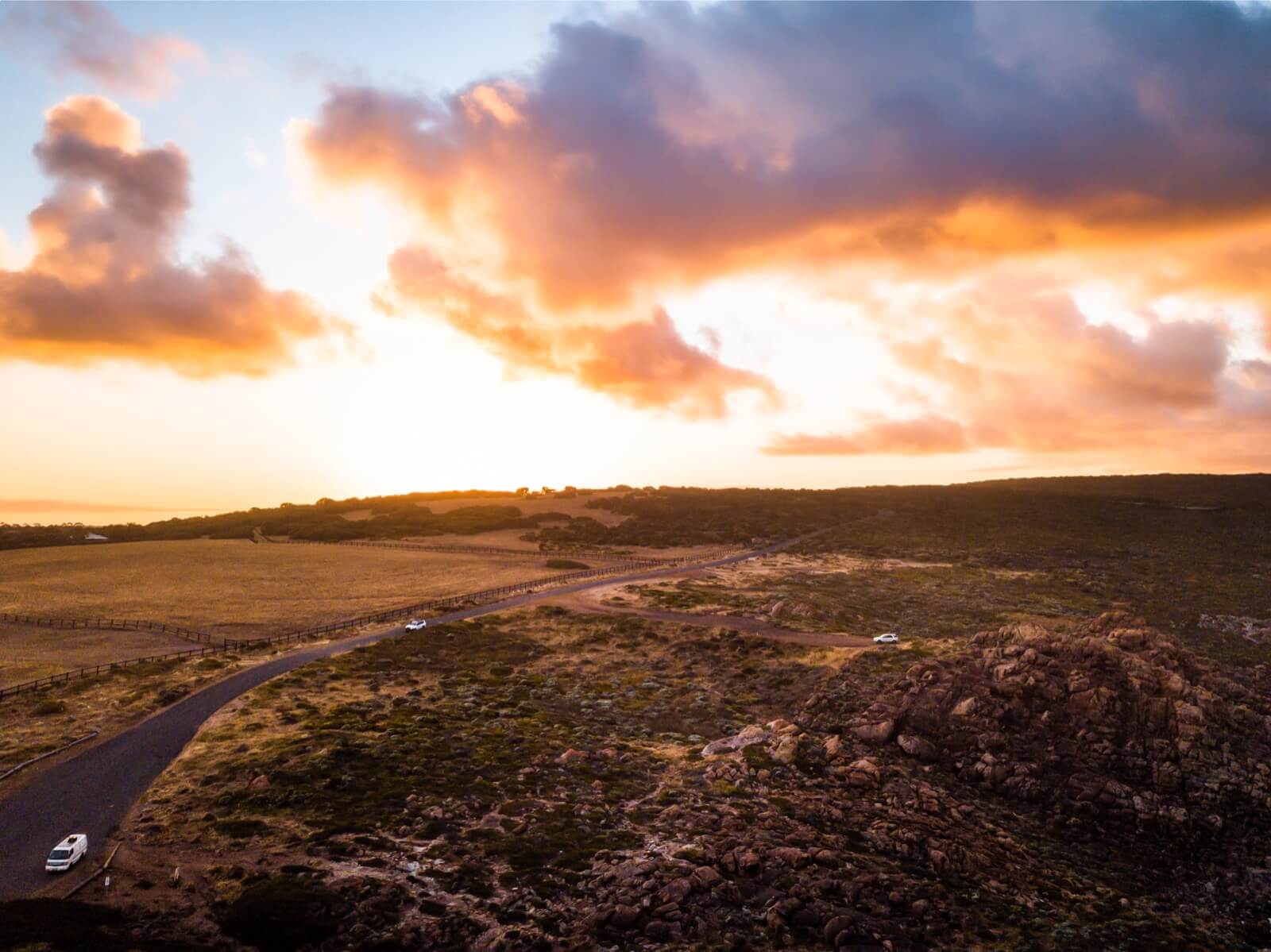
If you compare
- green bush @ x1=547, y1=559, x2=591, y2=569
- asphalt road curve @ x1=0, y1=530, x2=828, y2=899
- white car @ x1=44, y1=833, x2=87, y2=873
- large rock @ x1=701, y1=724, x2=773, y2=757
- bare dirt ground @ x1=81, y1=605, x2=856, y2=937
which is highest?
green bush @ x1=547, y1=559, x2=591, y2=569

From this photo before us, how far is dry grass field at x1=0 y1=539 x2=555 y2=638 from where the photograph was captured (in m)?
75.2

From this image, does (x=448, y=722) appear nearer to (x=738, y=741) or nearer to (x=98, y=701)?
(x=738, y=741)

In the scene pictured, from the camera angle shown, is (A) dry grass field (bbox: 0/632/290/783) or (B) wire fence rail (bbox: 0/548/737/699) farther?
(B) wire fence rail (bbox: 0/548/737/699)

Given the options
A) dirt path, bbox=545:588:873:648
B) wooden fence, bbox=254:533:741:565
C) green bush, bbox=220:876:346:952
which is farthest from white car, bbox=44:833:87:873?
wooden fence, bbox=254:533:741:565

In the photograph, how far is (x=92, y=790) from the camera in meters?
32.4

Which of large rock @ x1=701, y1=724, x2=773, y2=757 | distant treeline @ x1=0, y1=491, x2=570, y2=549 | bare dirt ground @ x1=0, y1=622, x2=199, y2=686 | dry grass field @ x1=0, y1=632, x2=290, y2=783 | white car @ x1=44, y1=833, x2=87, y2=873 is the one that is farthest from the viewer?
distant treeline @ x1=0, y1=491, x2=570, y2=549

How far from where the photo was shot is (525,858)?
27.4 meters

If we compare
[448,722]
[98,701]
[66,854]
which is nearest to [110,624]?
[98,701]

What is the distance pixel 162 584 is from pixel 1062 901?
10529 centimetres

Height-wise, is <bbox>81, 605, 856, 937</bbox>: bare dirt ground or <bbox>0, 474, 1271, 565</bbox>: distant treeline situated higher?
<bbox>0, 474, 1271, 565</bbox>: distant treeline

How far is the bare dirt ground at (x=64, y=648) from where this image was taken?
5206cm

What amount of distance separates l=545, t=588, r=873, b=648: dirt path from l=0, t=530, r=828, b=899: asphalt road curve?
32.2 meters

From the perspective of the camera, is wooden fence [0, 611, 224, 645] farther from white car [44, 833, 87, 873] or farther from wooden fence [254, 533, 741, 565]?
wooden fence [254, 533, 741, 565]

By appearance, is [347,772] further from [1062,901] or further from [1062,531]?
[1062,531]
